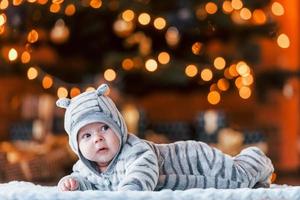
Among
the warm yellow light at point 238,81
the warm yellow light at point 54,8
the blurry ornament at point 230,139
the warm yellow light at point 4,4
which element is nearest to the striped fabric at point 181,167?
the warm yellow light at point 4,4

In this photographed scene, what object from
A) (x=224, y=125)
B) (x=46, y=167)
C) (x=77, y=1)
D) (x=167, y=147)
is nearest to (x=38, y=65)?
(x=77, y=1)

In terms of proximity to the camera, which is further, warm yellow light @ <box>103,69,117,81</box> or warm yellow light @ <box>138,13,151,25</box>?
warm yellow light @ <box>103,69,117,81</box>

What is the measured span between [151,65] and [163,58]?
96 millimetres

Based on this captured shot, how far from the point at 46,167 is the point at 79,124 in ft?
6.33

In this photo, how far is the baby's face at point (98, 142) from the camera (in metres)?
1.07

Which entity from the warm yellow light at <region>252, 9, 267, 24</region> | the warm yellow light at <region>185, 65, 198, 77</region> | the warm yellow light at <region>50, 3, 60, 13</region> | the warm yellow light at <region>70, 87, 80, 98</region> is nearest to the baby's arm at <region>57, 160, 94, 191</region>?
the warm yellow light at <region>50, 3, 60, 13</region>

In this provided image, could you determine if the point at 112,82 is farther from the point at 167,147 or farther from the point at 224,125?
the point at 167,147

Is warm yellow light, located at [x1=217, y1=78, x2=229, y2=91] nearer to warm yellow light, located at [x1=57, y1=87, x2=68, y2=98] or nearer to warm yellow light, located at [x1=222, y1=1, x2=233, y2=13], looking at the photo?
warm yellow light, located at [x1=222, y1=1, x2=233, y2=13]

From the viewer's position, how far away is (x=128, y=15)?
3938 millimetres

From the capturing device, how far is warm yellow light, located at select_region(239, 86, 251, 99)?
434 centimetres

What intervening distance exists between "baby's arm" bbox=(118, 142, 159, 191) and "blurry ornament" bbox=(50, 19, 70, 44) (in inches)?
119

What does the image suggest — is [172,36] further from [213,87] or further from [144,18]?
[213,87]

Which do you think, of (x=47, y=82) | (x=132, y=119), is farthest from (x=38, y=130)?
(x=132, y=119)

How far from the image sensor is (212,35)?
416 cm
